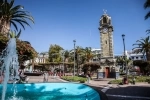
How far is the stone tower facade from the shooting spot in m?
40.8

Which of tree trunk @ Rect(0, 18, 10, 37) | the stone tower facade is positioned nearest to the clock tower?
the stone tower facade

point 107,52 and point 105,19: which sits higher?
point 105,19

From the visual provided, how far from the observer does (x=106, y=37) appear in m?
41.8

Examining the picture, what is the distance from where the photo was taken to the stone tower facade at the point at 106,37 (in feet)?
134

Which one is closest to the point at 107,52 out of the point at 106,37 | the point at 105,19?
the point at 106,37

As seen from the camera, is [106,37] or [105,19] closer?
[106,37]

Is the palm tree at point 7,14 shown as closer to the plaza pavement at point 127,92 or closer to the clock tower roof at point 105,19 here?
the plaza pavement at point 127,92

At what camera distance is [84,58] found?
59438 mm

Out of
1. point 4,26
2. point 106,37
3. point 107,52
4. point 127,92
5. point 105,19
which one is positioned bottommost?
point 127,92

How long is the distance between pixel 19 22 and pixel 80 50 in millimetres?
38220

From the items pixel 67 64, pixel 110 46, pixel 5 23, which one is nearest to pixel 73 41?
pixel 110 46

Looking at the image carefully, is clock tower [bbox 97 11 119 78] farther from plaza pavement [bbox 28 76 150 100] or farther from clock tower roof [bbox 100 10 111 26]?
plaza pavement [bbox 28 76 150 100]

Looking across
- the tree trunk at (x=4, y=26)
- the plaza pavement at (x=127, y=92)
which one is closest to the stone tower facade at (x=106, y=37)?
the plaza pavement at (x=127, y=92)

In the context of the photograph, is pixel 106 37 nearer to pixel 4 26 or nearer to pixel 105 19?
pixel 105 19
